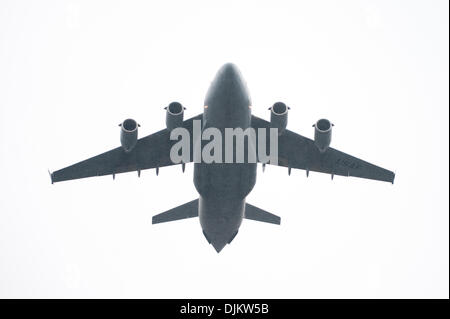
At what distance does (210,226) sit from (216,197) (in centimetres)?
281

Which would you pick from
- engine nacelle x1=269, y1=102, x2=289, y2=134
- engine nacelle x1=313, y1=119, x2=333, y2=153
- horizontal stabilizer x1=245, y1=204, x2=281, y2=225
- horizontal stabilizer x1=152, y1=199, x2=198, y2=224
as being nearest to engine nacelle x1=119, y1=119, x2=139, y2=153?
engine nacelle x1=269, y1=102, x2=289, y2=134

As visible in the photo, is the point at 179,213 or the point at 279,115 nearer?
the point at 279,115

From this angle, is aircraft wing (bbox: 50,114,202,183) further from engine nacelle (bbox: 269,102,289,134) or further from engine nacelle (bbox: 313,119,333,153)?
engine nacelle (bbox: 313,119,333,153)

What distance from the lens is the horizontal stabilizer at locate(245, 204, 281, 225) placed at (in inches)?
1097

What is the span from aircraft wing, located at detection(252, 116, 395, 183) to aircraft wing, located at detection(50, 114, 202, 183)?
4.94 meters

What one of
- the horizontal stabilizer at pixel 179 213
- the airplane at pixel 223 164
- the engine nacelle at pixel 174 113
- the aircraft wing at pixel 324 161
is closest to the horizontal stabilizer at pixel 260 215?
the airplane at pixel 223 164

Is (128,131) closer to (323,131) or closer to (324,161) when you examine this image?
(323,131)

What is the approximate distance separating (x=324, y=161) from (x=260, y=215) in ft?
15.1

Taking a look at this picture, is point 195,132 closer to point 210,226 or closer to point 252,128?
point 252,128

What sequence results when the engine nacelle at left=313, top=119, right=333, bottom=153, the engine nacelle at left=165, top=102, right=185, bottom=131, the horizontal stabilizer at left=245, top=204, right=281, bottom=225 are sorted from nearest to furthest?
the engine nacelle at left=165, top=102, right=185, bottom=131
the engine nacelle at left=313, top=119, right=333, bottom=153
the horizontal stabilizer at left=245, top=204, right=281, bottom=225

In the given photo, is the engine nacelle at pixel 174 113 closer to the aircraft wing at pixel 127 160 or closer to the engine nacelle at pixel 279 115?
the aircraft wing at pixel 127 160

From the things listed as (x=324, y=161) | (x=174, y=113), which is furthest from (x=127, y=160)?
(x=324, y=161)

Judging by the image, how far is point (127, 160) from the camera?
81.5ft

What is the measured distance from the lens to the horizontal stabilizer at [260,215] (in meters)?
27.9
